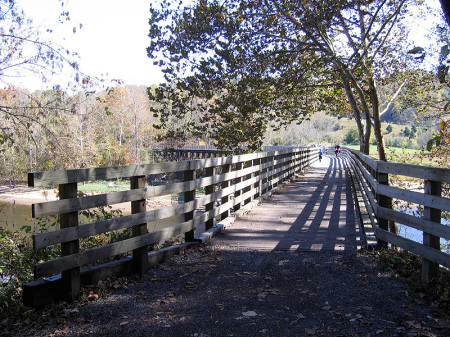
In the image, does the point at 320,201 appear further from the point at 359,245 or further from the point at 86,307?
the point at 86,307

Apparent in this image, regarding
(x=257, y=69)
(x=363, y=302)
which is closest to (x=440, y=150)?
(x=257, y=69)

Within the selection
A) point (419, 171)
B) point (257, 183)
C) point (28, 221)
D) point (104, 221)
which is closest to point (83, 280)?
point (104, 221)

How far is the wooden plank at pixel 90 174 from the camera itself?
347 cm

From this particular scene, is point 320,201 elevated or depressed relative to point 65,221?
depressed

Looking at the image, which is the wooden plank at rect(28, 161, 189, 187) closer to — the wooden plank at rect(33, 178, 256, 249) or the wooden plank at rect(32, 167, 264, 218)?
the wooden plank at rect(32, 167, 264, 218)

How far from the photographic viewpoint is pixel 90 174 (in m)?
4.03

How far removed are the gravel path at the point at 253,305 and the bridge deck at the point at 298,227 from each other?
106cm

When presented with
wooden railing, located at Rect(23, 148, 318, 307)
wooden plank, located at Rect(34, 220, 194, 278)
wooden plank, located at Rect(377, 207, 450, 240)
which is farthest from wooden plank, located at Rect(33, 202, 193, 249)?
wooden plank, located at Rect(377, 207, 450, 240)

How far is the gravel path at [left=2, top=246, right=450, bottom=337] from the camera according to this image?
10.7 ft

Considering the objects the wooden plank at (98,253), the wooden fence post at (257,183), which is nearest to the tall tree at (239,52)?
the wooden fence post at (257,183)

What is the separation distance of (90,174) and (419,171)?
3580 mm

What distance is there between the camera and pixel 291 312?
3.66 meters

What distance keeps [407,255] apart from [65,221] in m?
4.27

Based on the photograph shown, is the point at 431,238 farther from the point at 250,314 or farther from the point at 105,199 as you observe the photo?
the point at 105,199
